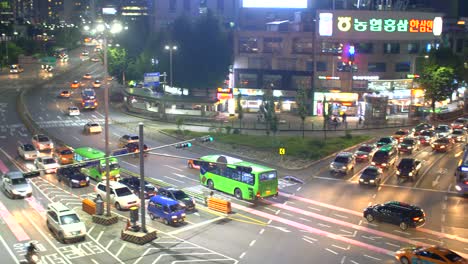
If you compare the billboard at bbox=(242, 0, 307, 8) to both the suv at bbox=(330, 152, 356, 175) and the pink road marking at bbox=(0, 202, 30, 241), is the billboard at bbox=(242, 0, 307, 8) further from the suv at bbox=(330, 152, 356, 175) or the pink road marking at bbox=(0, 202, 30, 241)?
the pink road marking at bbox=(0, 202, 30, 241)

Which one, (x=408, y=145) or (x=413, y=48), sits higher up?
(x=413, y=48)

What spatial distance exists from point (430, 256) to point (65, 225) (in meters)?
20.5

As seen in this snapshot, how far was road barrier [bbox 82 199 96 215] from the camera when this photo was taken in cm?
3812

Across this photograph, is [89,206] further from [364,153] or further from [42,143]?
[364,153]

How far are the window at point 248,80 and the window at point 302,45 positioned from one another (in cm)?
803

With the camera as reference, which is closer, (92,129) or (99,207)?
(99,207)

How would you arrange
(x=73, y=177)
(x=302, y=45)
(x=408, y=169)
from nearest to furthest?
(x=73, y=177) < (x=408, y=169) < (x=302, y=45)

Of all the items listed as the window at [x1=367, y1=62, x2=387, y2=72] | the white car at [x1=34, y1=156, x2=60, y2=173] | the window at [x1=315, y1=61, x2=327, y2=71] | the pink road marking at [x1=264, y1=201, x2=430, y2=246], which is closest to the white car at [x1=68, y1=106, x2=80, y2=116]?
the white car at [x1=34, y1=156, x2=60, y2=173]

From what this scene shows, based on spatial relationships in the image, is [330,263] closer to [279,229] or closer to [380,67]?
[279,229]

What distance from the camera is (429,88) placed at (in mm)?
84125

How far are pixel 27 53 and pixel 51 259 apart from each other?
16057cm

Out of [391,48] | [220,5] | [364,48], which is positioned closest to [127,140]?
[364,48]

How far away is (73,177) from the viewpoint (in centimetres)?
4556

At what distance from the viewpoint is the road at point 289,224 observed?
1207 inches
